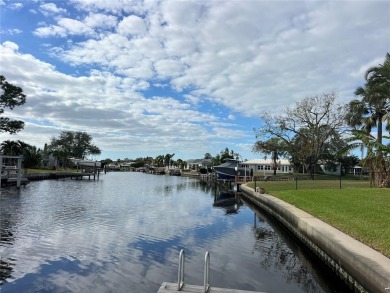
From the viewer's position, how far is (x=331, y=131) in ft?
189

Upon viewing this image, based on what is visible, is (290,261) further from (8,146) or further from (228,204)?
(8,146)

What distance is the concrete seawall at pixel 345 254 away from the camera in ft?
28.1

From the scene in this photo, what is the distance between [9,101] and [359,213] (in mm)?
43643

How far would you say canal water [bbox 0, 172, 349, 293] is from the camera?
1076 cm

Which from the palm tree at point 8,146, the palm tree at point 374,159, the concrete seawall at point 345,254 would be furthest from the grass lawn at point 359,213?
the palm tree at point 8,146

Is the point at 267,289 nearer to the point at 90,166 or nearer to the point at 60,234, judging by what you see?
the point at 60,234

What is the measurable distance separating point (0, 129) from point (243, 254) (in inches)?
1649

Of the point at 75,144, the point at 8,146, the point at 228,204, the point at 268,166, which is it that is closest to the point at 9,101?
the point at 8,146

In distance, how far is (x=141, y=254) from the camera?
44.9ft

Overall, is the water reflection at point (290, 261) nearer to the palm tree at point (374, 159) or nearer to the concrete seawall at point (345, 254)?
the concrete seawall at point (345, 254)

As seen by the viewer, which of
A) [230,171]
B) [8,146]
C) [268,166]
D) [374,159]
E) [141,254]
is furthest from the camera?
[268,166]

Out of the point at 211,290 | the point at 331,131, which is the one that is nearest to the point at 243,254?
the point at 211,290

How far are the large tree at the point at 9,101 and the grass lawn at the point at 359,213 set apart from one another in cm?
3706

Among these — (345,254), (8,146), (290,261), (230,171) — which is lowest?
(290,261)
